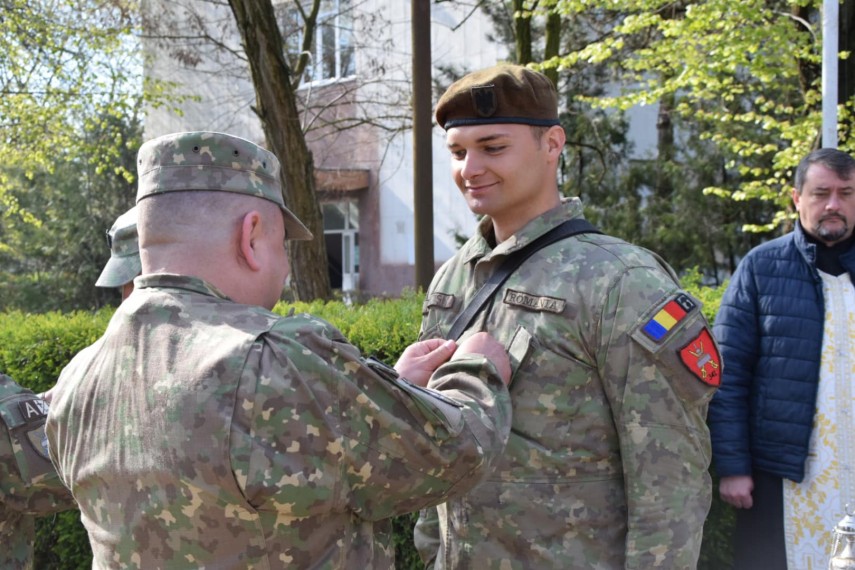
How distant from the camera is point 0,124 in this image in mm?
14602

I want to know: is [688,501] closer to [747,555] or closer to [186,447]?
[186,447]

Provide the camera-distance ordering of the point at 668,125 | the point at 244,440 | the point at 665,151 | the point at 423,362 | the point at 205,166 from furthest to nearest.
→ the point at 668,125, the point at 665,151, the point at 423,362, the point at 205,166, the point at 244,440

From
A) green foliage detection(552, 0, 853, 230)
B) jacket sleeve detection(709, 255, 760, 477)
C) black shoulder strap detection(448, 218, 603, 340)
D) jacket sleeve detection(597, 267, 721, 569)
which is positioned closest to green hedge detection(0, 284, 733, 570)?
jacket sleeve detection(709, 255, 760, 477)

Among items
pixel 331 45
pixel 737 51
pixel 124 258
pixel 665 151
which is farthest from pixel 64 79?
pixel 124 258

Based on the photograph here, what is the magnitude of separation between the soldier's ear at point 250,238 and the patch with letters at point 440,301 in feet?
2.96

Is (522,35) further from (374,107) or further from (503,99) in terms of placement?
(503,99)

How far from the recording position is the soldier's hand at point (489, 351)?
2090 millimetres

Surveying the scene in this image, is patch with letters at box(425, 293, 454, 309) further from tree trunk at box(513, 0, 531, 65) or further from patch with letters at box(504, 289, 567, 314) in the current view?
tree trunk at box(513, 0, 531, 65)

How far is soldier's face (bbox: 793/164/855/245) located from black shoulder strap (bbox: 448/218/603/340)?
1.63 meters

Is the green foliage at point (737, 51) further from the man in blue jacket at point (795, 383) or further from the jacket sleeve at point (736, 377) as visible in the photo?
the jacket sleeve at point (736, 377)

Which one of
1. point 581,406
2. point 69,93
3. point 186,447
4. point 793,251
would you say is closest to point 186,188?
point 186,447

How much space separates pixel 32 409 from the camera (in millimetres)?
2473

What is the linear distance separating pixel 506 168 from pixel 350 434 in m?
1.02

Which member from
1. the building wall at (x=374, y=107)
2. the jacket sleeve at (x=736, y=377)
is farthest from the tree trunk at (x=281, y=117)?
the jacket sleeve at (x=736, y=377)
